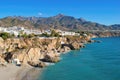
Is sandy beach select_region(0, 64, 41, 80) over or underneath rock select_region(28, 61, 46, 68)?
underneath

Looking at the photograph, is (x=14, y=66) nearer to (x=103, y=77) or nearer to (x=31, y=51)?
(x=31, y=51)

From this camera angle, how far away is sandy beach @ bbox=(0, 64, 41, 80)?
137 feet

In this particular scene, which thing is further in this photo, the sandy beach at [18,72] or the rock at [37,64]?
the rock at [37,64]

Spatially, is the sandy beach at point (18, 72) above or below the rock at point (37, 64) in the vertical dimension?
below

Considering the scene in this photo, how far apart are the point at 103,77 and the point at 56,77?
7.59m

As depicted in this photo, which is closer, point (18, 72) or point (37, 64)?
point (18, 72)

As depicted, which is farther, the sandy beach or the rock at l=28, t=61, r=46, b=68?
the rock at l=28, t=61, r=46, b=68

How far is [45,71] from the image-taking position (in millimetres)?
47094

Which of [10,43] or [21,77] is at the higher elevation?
[10,43]

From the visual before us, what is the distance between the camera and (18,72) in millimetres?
45656

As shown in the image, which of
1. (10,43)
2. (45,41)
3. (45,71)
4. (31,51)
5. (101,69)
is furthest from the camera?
(45,41)

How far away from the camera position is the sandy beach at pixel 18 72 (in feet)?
137

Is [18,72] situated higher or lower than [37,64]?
lower

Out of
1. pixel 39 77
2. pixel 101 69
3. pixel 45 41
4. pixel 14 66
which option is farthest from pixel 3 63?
pixel 45 41
